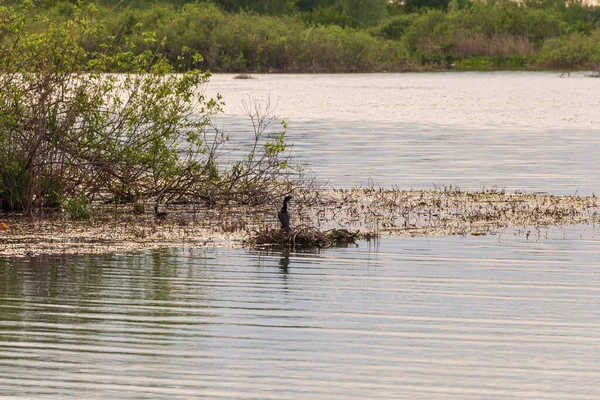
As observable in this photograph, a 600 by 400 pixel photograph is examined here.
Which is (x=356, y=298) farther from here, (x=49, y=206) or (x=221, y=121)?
(x=221, y=121)

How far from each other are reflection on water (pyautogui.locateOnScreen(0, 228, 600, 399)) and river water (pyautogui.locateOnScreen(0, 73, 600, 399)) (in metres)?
0.02

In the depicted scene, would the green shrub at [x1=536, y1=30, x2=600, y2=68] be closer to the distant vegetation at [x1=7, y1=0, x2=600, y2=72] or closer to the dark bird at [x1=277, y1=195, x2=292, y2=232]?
the distant vegetation at [x1=7, y1=0, x2=600, y2=72]

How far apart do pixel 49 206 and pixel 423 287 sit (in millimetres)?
7313

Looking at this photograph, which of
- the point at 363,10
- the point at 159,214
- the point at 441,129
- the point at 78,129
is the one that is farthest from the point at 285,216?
the point at 363,10

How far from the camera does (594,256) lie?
45.7ft

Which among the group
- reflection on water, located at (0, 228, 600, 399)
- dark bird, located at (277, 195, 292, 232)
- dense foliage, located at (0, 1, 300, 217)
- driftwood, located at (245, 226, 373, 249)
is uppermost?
dense foliage, located at (0, 1, 300, 217)

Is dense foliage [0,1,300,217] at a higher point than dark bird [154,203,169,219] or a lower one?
higher

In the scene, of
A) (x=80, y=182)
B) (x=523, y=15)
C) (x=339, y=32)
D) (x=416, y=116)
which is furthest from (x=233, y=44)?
(x=80, y=182)

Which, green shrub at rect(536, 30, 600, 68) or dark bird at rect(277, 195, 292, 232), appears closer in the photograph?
dark bird at rect(277, 195, 292, 232)

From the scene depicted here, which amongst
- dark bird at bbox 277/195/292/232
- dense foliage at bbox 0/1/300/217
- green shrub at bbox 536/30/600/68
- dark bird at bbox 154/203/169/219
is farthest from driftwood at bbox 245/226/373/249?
green shrub at bbox 536/30/600/68

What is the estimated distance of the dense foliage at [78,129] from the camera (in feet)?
56.6

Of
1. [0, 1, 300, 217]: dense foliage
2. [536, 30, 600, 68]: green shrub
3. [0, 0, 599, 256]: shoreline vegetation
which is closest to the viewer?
[0, 0, 599, 256]: shoreline vegetation

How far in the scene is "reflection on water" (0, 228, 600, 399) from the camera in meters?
8.65

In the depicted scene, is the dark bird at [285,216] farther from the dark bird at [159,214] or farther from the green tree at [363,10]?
the green tree at [363,10]
